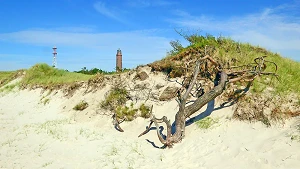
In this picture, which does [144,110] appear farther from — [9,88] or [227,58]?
[9,88]

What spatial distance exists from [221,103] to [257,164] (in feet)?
10.3

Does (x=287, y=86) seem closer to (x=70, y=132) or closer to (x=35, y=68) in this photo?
(x=70, y=132)

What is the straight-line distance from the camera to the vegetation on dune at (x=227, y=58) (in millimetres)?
9005

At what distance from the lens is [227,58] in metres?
10.7

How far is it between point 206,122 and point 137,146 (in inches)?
83.8

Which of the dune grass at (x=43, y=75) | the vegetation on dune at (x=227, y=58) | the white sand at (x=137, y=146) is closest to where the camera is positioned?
the white sand at (x=137, y=146)

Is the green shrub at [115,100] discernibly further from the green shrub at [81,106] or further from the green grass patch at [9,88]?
the green grass patch at [9,88]

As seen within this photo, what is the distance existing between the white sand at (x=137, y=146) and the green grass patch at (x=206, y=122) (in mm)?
150

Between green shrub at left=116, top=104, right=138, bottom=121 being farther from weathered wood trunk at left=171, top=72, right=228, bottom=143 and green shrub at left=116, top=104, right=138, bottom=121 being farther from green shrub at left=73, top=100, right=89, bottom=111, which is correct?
weathered wood trunk at left=171, top=72, right=228, bottom=143

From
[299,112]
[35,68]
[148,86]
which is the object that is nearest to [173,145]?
[299,112]

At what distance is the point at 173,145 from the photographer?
8.38 meters

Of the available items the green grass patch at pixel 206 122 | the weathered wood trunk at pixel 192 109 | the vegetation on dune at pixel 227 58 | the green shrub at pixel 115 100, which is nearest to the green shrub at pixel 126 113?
the green shrub at pixel 115 100

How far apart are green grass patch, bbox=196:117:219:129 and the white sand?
15 centimetres

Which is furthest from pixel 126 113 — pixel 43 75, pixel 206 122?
pixel 43 75
